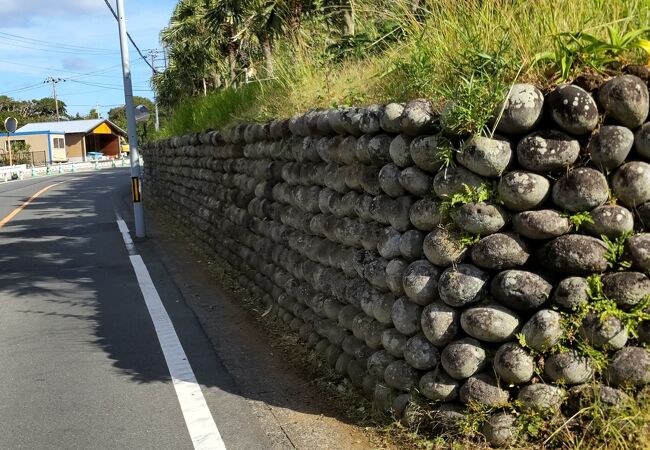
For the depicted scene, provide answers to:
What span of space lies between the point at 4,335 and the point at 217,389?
316cm

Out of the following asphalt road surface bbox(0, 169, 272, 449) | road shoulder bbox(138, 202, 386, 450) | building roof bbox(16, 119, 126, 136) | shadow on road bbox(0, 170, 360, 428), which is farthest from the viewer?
building roof bbox(16, 119, 126, 136)

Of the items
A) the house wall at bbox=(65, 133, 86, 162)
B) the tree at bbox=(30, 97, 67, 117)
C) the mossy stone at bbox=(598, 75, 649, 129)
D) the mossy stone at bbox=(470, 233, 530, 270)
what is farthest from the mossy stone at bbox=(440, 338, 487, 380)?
the tree at bbox=(30, 97, 67, 117)

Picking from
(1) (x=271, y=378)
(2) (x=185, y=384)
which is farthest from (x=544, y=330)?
(2) (x=185, y=384)

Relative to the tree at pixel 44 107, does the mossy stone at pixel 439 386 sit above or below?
below

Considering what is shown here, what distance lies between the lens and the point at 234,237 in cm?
831

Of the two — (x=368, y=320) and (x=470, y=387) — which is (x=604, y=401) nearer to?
(x=470, y=387)

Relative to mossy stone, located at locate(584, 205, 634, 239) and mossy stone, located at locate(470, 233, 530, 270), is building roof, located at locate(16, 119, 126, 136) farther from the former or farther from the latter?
mossy stone, located at locate(584, 205, 634, 239)

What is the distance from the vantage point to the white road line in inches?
162

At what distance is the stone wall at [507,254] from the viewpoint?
10.1 feet

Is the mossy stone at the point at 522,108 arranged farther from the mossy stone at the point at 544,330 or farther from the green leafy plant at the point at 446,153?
the mossy stone at the point at 544,330

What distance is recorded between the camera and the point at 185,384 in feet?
16.5

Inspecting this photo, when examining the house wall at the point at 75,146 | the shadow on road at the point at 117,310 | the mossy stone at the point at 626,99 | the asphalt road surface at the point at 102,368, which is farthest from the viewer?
the house wall at the point at 75,146

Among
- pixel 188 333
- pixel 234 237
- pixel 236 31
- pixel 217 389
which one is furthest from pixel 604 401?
pixel 236 31

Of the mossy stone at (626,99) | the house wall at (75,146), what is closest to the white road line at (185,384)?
the mossy stone at (626,99)
